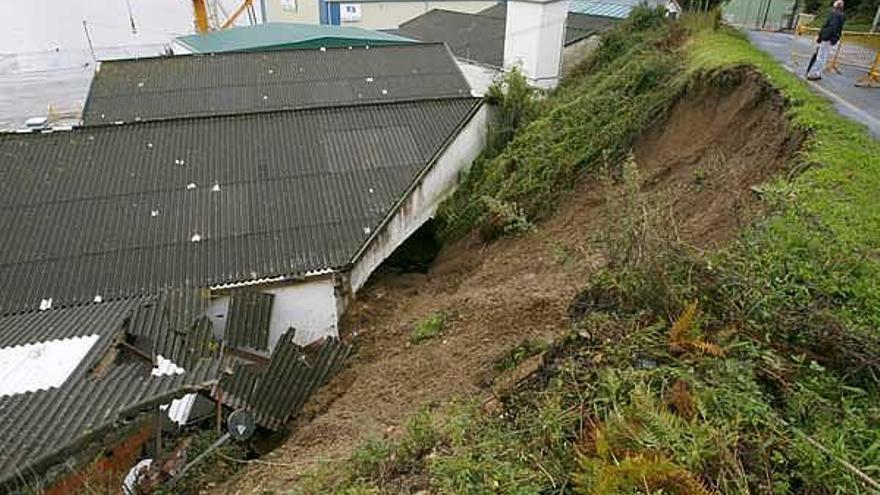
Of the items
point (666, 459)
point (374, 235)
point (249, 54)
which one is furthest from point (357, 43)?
point (666, 459)

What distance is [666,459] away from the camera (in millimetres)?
3109

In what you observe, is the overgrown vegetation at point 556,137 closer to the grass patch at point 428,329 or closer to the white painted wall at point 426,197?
the white painted wall at point 426,197

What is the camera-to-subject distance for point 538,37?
55.1 feet

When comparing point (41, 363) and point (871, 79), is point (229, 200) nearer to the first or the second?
point (41, 363)

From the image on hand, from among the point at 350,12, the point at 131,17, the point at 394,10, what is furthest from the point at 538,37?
the point at 131,17

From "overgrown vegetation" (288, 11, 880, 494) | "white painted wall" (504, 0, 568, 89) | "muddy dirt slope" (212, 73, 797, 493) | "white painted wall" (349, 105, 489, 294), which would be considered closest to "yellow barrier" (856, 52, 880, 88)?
"muddy dirt slope" (212, 73, 797, 493)

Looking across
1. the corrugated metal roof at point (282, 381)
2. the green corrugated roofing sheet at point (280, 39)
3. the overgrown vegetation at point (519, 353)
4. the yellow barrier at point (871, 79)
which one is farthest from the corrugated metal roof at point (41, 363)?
the green corrugated roofing sheet at point (280, 39)

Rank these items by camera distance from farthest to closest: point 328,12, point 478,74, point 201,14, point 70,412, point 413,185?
point 328,12, point 201,14, point 478,74, point 413,185, point 70,412

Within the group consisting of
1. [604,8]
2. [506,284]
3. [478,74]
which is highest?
[604,8]

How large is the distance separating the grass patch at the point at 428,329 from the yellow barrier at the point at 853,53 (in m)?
9.22

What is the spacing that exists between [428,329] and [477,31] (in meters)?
18.9

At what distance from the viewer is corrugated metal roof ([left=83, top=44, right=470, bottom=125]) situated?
50.7 ft

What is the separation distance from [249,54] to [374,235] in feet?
37.7

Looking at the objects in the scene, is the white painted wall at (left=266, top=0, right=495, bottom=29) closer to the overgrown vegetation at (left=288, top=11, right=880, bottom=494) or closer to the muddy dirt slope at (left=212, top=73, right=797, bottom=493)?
the muddy dirt slope at (left=212, top=73, right=797, bottom=493)
